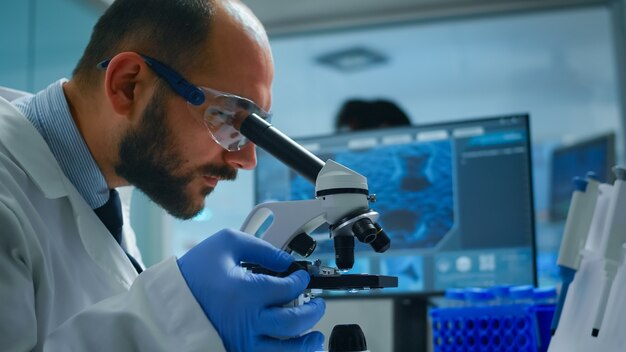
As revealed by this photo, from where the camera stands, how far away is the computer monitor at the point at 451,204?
5.57 ft

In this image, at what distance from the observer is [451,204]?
175 centimetres

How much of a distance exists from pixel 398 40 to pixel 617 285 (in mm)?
3162

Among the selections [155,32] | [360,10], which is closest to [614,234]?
[155,32]

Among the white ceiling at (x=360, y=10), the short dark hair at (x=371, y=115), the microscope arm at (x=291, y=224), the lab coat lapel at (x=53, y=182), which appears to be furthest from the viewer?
the white ceiling at (x=360, y=10)

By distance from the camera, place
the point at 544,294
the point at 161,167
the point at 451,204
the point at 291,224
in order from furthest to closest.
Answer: the point at 451,204
the point at 544,294
the point at 161,167
the point at 291,224

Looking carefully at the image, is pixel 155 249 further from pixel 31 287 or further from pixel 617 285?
pixel 617 285

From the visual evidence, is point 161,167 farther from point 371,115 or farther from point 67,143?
point 371,115

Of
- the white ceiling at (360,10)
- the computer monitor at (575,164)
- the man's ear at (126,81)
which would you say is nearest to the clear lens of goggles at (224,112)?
the man's ear at (126,81)

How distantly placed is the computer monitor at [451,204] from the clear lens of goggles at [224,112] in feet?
1.77

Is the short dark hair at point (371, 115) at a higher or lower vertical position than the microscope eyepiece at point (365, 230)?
higher

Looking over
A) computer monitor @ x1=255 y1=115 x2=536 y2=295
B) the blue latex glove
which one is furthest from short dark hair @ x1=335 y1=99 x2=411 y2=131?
the blue latex glove

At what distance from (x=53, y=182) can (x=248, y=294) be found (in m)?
0.48

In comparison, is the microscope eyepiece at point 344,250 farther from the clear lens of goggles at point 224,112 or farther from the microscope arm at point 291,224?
the clear lens of goggles at point 224,112

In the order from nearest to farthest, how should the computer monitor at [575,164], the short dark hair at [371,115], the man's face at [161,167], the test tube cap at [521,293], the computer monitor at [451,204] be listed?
1. the man's face at [161,167]
2. the test tube cap at [521,293]
3. the computer monitor at [451,204]
4. the computer monitor at [575,164]
5. the short dark hair at [371,115]
